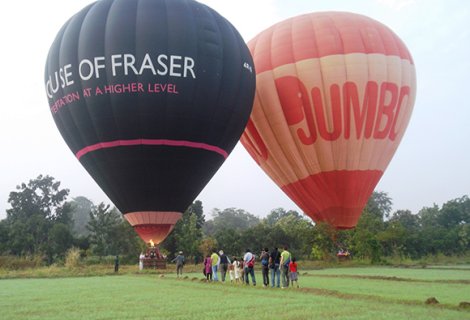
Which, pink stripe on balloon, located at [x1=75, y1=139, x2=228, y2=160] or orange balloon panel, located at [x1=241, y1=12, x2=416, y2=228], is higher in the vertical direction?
orange balloon panel, located at [x1=241, y1=12, x2=416, y2=228]

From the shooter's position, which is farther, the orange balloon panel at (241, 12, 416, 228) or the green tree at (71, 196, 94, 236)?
the green tree at (71, 196, 94, 236)

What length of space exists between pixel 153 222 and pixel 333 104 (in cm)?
1133

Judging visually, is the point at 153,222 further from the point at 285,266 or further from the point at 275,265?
the point at 285,266

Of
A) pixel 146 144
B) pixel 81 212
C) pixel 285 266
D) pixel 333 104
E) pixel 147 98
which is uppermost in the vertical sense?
pixel 81 212

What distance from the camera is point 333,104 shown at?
26.0 metres

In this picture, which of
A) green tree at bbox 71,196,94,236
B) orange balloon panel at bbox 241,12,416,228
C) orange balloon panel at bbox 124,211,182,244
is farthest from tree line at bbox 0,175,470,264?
green tree at bbox 71,196,94,236

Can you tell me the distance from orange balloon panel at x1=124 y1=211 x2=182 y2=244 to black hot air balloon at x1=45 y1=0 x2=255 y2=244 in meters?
0.04

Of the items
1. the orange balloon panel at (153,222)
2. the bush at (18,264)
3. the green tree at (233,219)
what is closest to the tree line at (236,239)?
the bush at (18,264)

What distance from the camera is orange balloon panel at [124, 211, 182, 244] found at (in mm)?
19953

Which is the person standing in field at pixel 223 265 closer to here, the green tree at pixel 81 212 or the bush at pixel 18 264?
the bush at pixel 18 264

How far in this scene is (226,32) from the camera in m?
21.0

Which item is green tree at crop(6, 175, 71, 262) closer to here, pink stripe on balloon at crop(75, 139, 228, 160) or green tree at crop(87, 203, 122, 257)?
green tree at crop(87, 203, 122, 257)

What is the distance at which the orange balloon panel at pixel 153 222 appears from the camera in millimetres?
19953

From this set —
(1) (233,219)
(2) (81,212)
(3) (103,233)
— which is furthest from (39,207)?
(2) (81,212)
